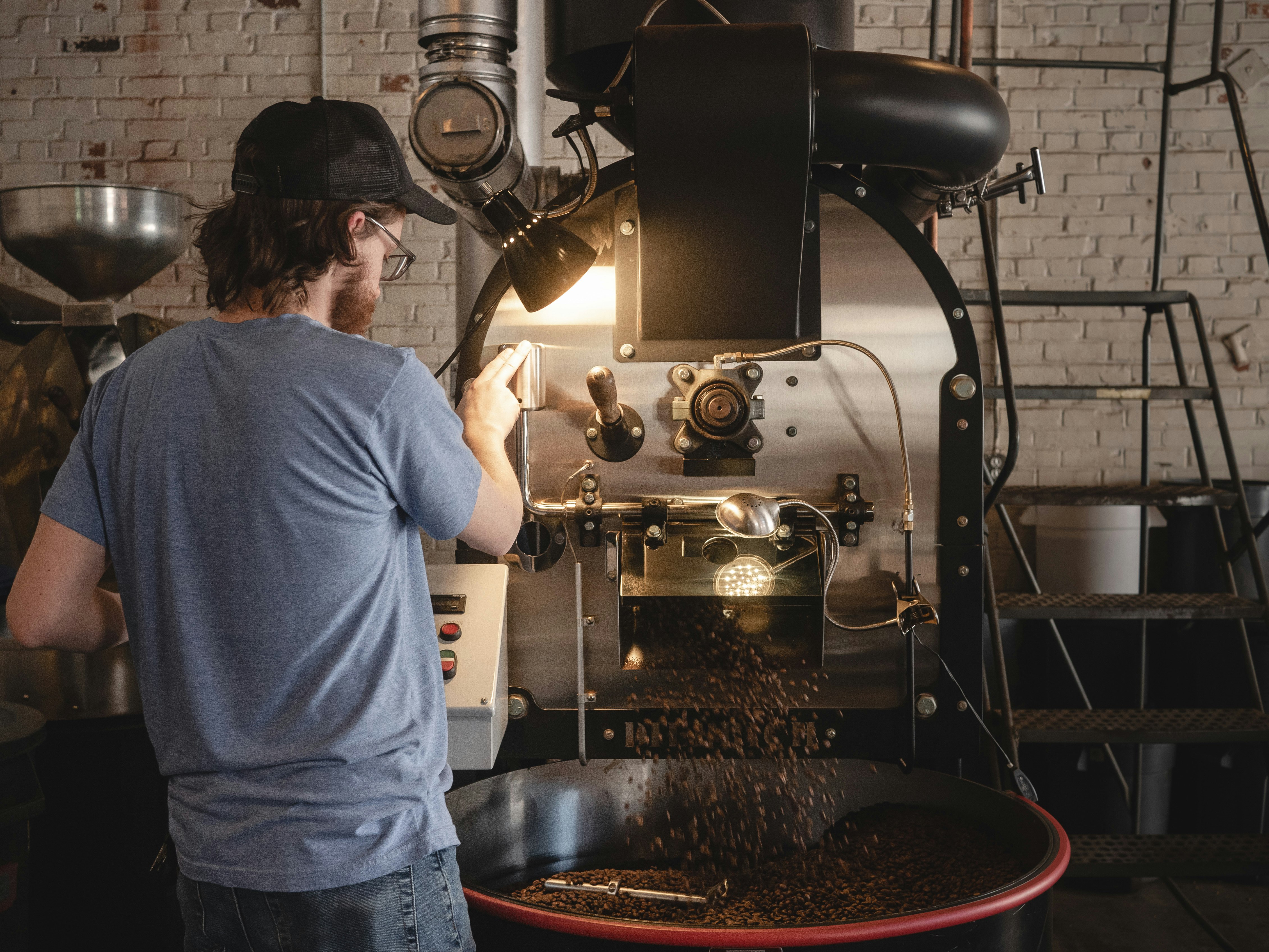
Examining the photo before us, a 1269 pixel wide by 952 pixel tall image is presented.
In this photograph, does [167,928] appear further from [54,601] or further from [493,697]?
[54,601]

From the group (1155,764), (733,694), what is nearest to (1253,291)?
(1155,764)

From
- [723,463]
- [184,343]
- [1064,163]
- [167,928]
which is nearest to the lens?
[184,343]

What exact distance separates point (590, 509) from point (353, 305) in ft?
1.71

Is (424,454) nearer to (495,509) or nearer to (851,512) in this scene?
(495,509)

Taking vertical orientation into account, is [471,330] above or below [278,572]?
above

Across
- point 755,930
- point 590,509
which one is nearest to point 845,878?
Answer: point 755,930

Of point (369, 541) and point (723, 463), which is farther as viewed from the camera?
point (723, 463)

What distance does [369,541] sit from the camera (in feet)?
2.97

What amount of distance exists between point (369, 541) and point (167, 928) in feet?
4.44

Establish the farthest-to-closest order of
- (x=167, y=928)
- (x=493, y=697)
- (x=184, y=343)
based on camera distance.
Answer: (x=167, y=928), (x=493, y=697), (x=184, y=343)

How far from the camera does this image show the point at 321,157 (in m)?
0.96

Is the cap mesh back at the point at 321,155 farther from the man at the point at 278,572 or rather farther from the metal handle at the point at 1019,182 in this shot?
the metal handle at the point at 1019,182

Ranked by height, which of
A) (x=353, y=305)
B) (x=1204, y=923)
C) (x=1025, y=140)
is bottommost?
(x=1204, y=923)

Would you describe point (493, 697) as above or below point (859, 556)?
below
